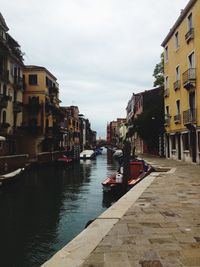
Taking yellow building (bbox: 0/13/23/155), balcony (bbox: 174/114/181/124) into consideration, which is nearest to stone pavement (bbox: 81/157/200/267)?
balcony (bbox: 174/114/181/124)

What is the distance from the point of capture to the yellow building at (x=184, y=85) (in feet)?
74.9

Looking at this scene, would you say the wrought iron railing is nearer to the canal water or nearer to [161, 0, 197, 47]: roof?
[161, 0, 197, 47]: roof

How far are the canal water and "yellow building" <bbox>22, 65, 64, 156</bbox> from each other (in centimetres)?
1808

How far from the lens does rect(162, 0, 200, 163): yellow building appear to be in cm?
2284

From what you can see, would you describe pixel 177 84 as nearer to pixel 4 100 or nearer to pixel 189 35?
pixel 189 35

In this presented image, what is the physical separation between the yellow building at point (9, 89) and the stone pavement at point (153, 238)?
2532 cm

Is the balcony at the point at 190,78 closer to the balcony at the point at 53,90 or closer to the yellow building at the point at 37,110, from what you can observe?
the yellow building at the point at 37,110

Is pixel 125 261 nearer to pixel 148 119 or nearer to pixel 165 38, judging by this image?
pixel 165 38

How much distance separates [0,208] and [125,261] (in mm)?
12571

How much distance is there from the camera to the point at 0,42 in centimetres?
3119

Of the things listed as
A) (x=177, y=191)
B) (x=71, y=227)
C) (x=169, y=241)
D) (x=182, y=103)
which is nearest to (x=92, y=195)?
(x=71, y=227)

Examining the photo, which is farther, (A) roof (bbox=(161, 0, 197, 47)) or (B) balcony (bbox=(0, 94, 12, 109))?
(B) balcony (bbox=(0, 94, 12, 109))

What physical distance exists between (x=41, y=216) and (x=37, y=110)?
30292 millimetres

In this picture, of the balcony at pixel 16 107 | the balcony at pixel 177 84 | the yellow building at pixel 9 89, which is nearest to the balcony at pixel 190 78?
the balcony at pixel 177 84
